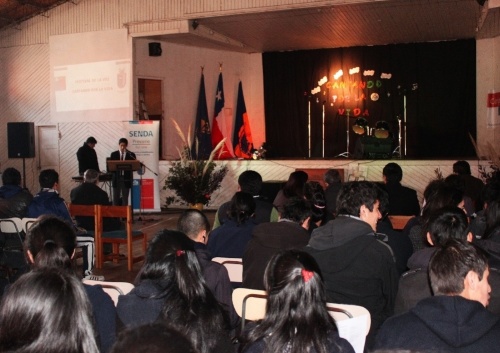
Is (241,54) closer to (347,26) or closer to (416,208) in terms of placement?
(347,26)

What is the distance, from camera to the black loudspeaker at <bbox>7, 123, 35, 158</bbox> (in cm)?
1354

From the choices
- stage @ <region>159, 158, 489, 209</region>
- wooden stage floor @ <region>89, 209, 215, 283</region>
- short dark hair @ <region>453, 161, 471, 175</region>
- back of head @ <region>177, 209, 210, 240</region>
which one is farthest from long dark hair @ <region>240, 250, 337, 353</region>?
stage @ <region>159, 158, 489, 209</region>

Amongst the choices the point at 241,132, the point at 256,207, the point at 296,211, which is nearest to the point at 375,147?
the point at 241,132

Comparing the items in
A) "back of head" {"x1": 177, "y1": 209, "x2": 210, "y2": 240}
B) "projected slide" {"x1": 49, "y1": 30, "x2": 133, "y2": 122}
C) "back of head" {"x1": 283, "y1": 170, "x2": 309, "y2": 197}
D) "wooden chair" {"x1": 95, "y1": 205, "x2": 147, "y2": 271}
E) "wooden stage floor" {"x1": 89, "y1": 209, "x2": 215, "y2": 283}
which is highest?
"projected slide" {"x1": 49, "y1": 30, "x2": 133, "y2": 122}

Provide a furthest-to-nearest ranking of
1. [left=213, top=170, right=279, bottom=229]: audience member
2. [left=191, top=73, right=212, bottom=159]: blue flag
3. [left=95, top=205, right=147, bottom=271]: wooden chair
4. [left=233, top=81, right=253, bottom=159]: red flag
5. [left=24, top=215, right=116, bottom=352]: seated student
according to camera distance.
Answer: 1. [left=233, top=81, right=253, bottom=159]: red flag
2. [left=191, top=73, right=212, bottom=159]: blue flag
3. [left=95, top=205, right=147, bottom=271]: wooden chair
4. [left=213, top=170, right=279, bottom=229]: audience member
5. [left=24, top=215, right=116, bottom=352]: seated student

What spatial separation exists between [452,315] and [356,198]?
1.70m

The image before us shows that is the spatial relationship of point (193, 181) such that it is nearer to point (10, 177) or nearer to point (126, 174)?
point (126, 174)

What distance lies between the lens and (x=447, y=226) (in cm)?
Result: 314

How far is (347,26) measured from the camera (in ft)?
44.2

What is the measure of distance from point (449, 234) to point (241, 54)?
14.1 meters

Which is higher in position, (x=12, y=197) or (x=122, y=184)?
(x=12, y=197)

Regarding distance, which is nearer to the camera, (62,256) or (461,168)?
(62,256)

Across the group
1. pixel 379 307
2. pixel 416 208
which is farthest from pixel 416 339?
pixel 416 208

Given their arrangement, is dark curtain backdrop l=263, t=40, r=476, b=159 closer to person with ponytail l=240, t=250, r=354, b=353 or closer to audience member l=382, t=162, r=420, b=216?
audience member l=382, t=162, r=420, b=216
